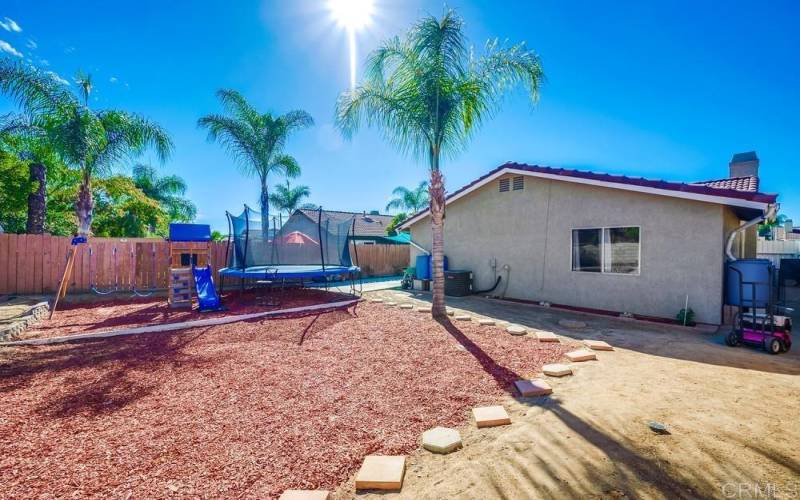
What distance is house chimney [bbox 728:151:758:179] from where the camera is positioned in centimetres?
959

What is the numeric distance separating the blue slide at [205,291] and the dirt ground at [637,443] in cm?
671

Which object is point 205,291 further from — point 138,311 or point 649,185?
point 649,185

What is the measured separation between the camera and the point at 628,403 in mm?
2824

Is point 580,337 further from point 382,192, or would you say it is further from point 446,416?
point 382,192

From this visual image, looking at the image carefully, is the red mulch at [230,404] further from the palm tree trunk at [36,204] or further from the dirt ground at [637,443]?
the palm tree trunk at [36,204]

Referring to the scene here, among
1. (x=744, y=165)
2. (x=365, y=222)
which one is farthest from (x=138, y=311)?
(x=365, y=222)

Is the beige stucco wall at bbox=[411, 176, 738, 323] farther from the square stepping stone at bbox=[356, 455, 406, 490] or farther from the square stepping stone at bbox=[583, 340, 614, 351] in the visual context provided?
the square stepping stone at bbox=[356, 455, 406, 490]

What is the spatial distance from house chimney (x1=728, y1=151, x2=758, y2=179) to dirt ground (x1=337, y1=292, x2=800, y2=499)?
29.9 ft

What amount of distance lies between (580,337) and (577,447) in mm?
3508

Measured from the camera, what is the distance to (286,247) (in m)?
10.3

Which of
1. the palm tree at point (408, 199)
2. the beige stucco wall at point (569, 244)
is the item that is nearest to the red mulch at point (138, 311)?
the beige stucco wall at point (569, 244)

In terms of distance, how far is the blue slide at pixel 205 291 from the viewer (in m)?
7.27

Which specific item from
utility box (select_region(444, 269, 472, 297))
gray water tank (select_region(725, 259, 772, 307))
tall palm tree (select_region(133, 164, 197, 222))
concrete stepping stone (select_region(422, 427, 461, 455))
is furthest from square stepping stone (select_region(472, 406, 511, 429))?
tall palm tree (select_region(133, 164, 197, 222))

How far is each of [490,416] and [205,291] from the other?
23.6 feet
